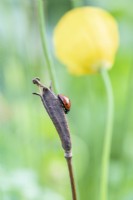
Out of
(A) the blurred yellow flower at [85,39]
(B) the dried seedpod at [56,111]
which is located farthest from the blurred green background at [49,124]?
(B) the dried seedpod at [56,111]

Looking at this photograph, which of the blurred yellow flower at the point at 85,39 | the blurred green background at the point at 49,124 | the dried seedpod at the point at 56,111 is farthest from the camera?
the blurred green background at the point at 49,124

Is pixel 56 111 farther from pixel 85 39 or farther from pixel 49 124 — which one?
pixel 49 124

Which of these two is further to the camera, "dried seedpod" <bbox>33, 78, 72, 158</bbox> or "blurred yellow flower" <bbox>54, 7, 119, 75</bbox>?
"blurred yellow flower" <bbox>54, 7, 119, 75</bbox>

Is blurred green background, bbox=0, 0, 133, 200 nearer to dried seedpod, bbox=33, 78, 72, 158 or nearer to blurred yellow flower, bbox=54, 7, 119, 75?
blurred yellow flower, bbox=54, 7, 119, 75

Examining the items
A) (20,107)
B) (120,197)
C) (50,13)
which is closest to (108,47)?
(120,197)

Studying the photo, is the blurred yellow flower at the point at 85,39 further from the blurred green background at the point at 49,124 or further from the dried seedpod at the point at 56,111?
the dried seedpod at the point at 56,111

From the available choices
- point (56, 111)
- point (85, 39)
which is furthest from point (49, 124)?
point (56, 111)

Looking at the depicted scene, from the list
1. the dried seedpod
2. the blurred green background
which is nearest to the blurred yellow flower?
the blurred green background
